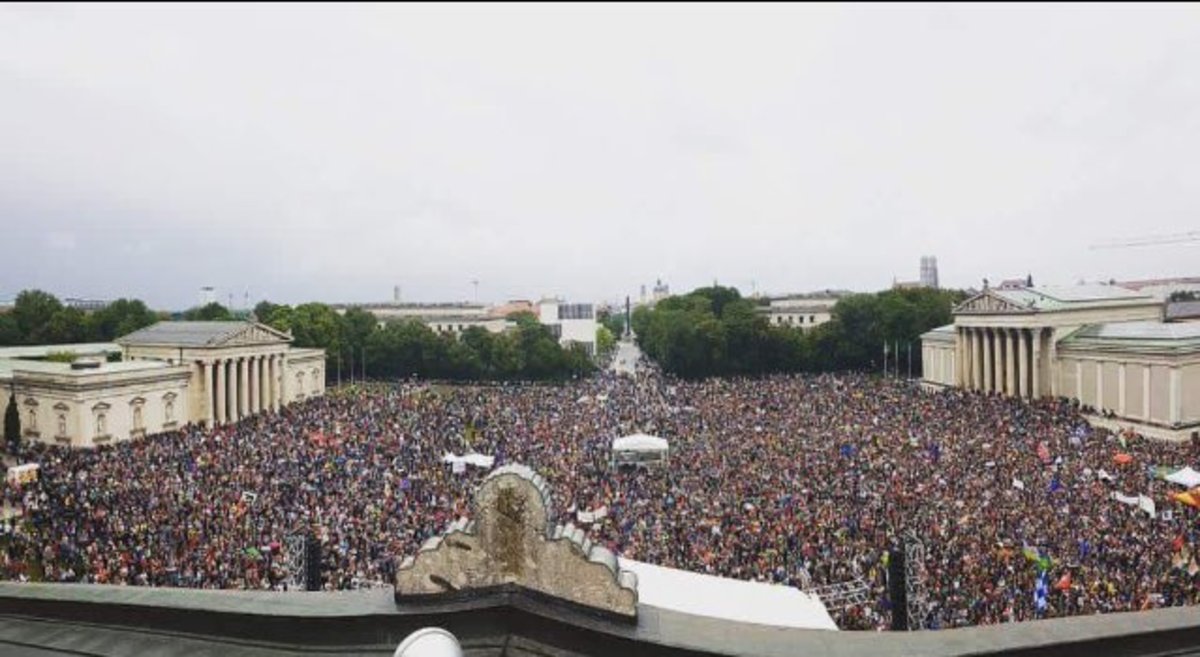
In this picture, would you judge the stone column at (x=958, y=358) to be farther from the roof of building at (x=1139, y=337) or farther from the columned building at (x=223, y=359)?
the columned building at (x=223, y=359)

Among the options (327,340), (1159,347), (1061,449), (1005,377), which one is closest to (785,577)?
(1061,449)

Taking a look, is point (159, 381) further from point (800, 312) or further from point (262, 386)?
point (800, 312)

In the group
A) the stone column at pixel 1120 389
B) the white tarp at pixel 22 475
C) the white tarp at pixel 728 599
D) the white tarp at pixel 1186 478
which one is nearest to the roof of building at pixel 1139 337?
the stone column at pixel 1120 389

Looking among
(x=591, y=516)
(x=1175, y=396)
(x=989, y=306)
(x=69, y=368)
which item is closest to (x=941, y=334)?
(x=989, y=306)

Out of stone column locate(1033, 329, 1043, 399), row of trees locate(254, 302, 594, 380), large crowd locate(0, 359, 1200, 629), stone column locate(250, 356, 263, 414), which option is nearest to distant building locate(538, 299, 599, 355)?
row of trees locate(254, 302, 594, 380)

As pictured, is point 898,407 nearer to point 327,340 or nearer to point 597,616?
point 597,616

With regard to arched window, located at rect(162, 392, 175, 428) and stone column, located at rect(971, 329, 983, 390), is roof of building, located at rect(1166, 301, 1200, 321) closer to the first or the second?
stone column, located at rect(971, 329, 983, 390)
